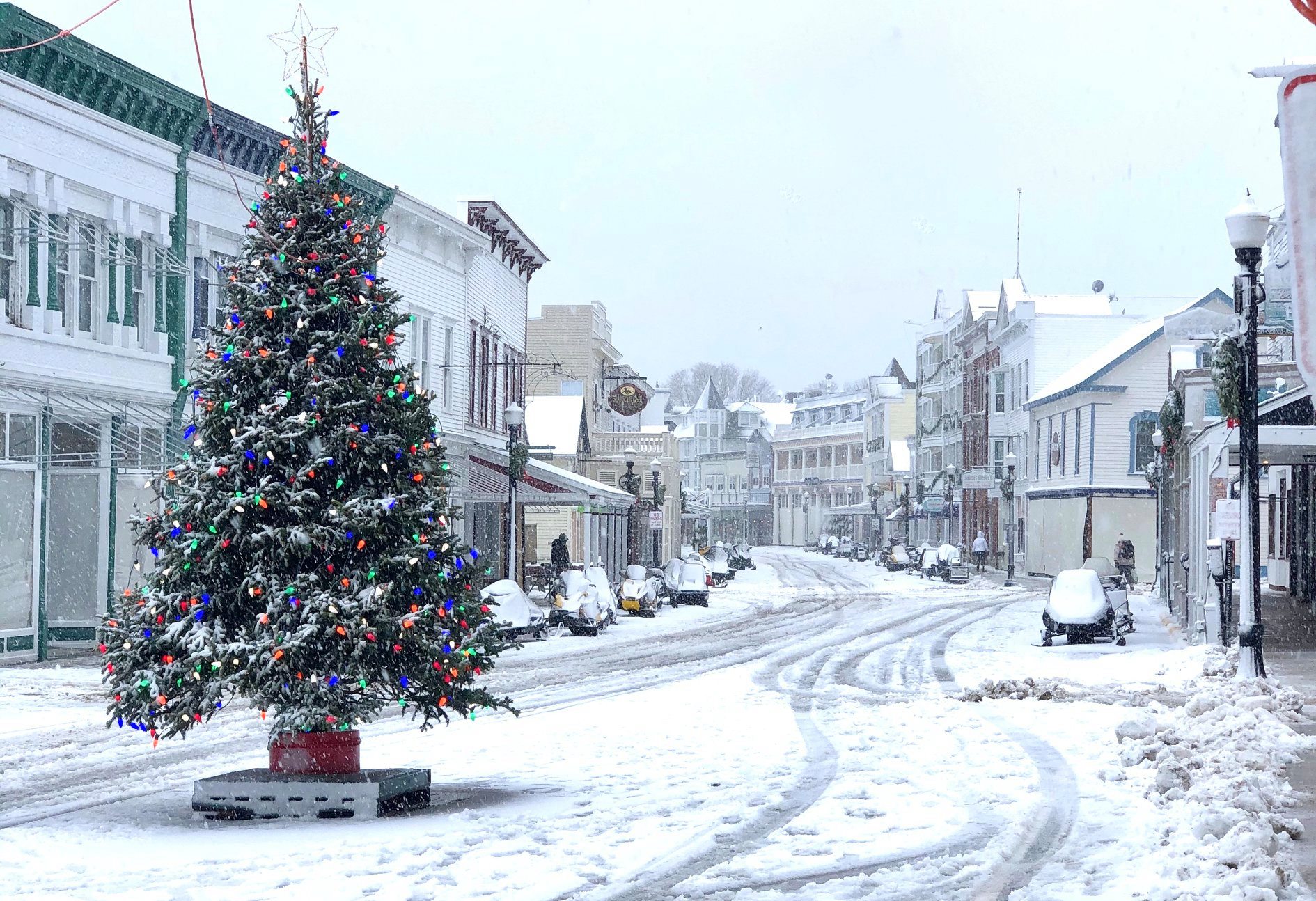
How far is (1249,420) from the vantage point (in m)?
16.4

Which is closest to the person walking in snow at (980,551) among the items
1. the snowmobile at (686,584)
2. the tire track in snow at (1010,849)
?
the snowmobile at (686,584)

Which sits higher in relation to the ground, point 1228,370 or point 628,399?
point 628,399

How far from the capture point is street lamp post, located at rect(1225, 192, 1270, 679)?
53.8ft

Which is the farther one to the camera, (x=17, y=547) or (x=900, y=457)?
(x=900, y=457)

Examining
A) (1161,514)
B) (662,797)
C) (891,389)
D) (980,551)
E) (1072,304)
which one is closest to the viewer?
(662,797)

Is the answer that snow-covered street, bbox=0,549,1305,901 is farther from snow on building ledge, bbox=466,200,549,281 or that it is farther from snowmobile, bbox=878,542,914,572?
snowmobile, bbox=878,542,914,572

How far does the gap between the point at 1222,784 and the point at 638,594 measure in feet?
84.0

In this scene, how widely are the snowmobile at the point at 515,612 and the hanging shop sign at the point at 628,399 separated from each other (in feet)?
82.5

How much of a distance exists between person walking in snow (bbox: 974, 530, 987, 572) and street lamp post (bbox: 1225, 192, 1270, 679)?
45653mm

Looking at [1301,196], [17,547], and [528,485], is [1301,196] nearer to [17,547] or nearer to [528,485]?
[17,547]

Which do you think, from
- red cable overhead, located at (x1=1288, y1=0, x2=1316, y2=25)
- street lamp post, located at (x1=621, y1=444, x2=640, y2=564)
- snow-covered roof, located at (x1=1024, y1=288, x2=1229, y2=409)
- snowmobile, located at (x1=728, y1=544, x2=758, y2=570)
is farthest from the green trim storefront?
snowmobile, located at (x1=728, y1=544, x2=758, y2=570)

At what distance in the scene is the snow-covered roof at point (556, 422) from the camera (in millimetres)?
50281

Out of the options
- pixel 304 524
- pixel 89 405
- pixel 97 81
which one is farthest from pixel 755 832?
pixel 97 81

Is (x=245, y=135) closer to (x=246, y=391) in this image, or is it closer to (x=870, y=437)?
(x=246, y=391)
